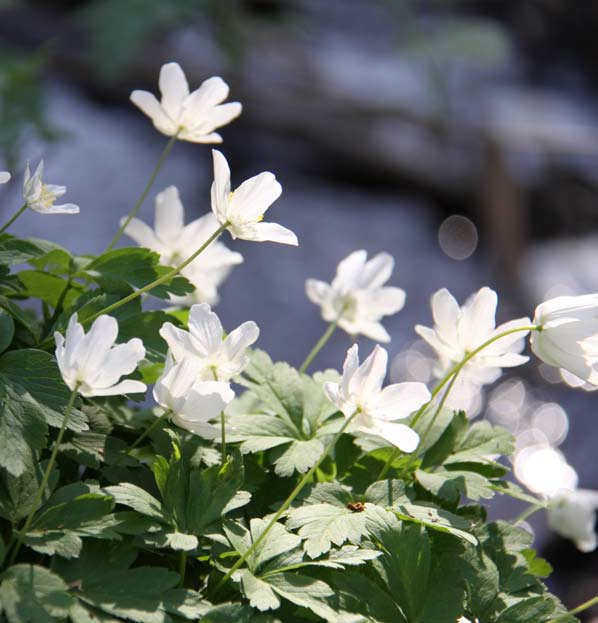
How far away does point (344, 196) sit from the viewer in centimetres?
555

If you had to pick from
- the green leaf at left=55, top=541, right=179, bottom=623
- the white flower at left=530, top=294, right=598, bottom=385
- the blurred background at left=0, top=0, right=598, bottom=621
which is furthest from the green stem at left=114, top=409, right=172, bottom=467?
the blurred background at left=0, top=0, right=598, bottom=621

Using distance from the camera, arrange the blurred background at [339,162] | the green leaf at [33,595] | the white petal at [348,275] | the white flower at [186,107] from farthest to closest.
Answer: the blurred background at [339,162] → the white petal at [348,275] → the white flower at [186,107] → the green leaf at [33,595]

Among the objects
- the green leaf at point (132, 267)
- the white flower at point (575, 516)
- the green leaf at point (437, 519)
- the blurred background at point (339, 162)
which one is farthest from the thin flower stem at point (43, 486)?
the blurred background at point (339, 162)

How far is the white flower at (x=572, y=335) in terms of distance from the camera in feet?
3.02

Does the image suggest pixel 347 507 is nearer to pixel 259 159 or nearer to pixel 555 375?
pixel 555 375

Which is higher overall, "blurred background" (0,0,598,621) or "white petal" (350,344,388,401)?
"white petal" (350,344,388,401)

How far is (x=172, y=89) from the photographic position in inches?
45.1

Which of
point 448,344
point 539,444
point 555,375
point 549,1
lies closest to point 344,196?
point 555,375

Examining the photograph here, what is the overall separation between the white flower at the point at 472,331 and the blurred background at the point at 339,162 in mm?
3391

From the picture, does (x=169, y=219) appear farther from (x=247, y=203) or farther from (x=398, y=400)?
(x=398, y=400)

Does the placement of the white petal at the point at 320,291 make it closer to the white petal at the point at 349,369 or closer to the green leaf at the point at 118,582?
the white petal at the point at 349,369

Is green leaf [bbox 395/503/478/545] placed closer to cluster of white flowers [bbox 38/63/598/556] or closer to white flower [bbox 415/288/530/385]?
cluster of white flowers [bbox 38/63/598/556]

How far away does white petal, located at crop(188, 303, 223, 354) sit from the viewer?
0.89m

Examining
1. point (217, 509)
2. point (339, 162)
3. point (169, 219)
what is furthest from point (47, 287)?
point (339, 162)
